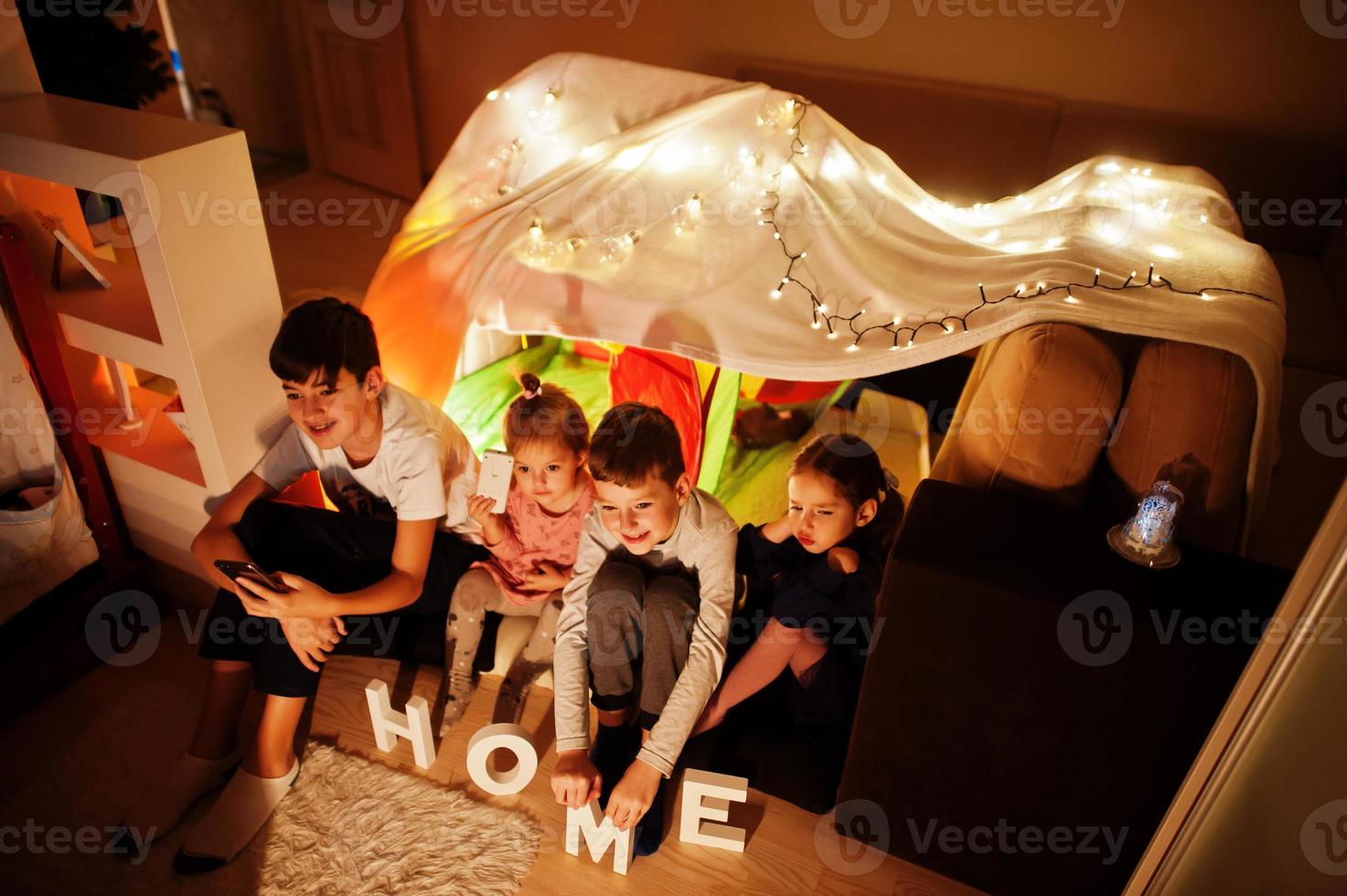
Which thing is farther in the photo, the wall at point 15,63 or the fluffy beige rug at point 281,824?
the wall at point 15,63

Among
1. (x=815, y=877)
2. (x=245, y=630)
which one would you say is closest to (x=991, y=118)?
(x=815, y=877)

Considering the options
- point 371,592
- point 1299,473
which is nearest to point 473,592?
point 371,592

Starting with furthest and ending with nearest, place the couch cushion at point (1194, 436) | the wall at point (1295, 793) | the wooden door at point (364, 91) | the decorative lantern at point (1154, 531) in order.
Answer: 1. the wooden door at point (364, 91)
2. the couch cushion at point (1194, 436)
3. the decorative lantern at point (1154, 531)
4. the wall at point (1295, 793)

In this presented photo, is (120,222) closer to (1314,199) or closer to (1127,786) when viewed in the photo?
(1127,786)

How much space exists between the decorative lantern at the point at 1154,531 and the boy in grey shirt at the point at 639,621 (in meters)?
0.60

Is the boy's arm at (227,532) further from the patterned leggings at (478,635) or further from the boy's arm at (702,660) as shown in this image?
the boy's arm at (702,660)

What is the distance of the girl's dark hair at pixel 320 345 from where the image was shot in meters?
1.42

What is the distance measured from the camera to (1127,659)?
114 cm

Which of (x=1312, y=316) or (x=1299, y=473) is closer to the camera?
(x=1299, y=473)

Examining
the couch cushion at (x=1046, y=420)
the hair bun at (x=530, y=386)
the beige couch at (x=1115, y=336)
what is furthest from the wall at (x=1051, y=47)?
the hair bun at (x=530, y=386)

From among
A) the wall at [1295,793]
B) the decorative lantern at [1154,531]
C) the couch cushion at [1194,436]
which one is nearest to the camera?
the wall at [1295,793]

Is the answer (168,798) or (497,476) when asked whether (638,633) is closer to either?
(497,476)

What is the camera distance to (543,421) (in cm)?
152

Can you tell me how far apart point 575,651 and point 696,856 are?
39 cm
